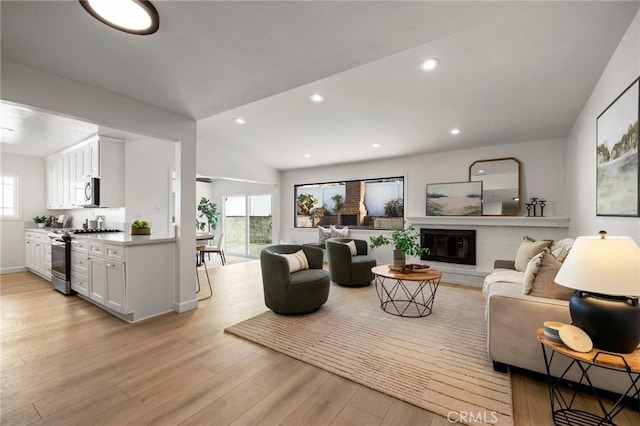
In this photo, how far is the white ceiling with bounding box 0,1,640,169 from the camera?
1.70 m

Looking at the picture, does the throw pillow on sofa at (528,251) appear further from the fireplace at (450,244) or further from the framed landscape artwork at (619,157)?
the fireplace at (450,244)

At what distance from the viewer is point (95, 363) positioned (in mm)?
2281

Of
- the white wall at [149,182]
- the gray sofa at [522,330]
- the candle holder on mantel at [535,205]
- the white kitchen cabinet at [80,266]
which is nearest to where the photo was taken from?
the gray sofa at [522,330]

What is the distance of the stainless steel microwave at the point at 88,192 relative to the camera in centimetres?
438

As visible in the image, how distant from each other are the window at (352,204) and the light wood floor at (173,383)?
166 inches

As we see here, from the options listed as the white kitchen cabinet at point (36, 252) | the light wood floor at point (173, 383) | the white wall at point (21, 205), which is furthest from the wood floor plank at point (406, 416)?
the white wall at point (21, 205)

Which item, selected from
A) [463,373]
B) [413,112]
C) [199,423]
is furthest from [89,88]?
[463,373]

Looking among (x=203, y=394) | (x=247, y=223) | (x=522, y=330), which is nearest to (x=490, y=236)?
(x=522, y=330)

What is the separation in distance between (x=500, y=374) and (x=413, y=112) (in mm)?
3187

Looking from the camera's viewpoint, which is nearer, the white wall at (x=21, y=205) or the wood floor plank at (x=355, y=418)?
the wood floor plank at (x=355, y=418)

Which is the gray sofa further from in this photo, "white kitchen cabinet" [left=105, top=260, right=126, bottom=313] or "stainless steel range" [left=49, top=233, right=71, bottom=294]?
"stainless steel range" [left=49, top=233, right=71, bottom=294]

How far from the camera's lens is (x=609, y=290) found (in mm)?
1391

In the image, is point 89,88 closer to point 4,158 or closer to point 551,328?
point 551,328

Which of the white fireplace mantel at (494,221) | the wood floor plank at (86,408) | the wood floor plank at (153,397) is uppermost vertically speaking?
the white fireplace mantel at (494,221)
